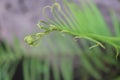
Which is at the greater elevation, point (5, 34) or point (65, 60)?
point (5, 34)

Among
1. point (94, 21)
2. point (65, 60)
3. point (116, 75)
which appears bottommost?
point (116, 75)

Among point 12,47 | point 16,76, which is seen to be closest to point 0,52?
point 12,47

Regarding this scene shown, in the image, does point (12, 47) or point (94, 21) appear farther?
point (12, 47)

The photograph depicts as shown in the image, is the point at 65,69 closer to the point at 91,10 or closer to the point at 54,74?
the point at 54,74

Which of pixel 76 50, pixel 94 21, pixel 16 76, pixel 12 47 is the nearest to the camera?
pixel 94 21

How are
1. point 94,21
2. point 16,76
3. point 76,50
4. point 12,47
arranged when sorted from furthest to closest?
point 16,76 → point 12,47 → point 76,50 → point 94,21

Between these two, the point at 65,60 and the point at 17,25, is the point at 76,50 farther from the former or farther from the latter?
the point at 17,25
